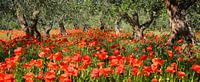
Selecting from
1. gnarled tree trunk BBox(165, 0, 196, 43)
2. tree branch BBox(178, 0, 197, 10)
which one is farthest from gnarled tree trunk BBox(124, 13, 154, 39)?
gnarled tree trunk BBox(165, 0, 196, 43)

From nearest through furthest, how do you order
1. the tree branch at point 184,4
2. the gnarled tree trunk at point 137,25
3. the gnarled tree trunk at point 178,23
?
1. the gnarled tree trunk at point 178,23
2. the tree branch at point 184,4
3. the gnarled tree trunk at point 137,25

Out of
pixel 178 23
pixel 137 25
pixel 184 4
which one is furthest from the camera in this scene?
pixel 137 25

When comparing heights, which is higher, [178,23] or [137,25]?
[178,23]

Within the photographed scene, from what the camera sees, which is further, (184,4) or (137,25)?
(137,25)

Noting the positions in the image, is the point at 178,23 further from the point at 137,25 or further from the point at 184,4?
the point at 137,25

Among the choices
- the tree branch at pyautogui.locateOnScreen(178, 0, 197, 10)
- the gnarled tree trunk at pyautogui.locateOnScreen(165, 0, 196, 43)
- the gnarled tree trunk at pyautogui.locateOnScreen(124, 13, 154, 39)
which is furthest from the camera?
the gnarled tree trunk at pyautogui.locateOnScreen(124, 13, 154, 39)

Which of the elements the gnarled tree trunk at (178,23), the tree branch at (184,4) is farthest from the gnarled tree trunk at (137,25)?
the gnarled tree trunk at (178,23)

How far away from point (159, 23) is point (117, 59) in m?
49.7

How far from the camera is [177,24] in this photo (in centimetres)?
A: 1742

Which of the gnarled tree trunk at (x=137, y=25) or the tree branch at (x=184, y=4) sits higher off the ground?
the tree branch at (x=184, y=4)

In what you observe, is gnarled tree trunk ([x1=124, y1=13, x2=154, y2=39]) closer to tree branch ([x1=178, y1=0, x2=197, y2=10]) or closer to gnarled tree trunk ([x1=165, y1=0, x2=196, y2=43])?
tree branch ([x1=178, y1=0, x2=197, y2=10])

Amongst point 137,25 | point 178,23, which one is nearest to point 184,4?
point 178,23

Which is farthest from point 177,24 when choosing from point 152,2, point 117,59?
point 117,59

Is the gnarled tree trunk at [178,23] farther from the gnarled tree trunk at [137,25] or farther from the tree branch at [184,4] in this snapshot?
the gnarled tree trunk at [137,25]
